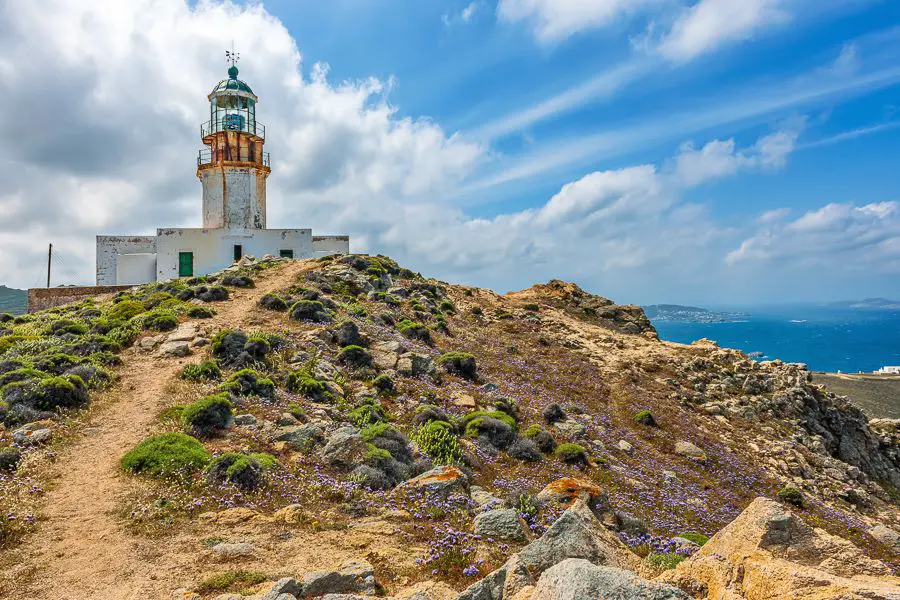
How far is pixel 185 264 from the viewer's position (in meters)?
47.4

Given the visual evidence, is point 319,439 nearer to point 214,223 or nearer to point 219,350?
point 219,350

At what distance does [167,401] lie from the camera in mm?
16859

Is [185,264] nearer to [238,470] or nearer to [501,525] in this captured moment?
[238,470]

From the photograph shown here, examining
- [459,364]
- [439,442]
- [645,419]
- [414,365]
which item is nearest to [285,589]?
[439,442]

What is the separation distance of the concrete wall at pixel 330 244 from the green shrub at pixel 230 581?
4463cm

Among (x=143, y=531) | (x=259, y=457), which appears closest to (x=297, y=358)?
(x=259, y=457)

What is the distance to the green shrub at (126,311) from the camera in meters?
26.7

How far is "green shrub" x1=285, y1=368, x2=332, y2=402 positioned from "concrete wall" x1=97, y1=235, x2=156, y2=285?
3556 centimetres

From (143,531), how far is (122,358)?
42.4 ft

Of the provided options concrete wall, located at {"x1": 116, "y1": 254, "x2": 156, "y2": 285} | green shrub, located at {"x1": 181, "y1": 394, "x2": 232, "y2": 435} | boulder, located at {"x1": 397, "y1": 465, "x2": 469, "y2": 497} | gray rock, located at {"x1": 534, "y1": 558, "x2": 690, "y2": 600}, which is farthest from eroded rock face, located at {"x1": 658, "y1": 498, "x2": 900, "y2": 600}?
concrete wall, located at {"x1": 116, "y1": 254, "x2": 156, "y2": 285}

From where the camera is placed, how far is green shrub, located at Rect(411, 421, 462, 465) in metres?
15.8

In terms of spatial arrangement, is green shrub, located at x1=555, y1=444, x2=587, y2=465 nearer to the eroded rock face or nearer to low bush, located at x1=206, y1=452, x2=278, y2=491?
low bush, located at x1=206, y1=452, x2=278, y2=491

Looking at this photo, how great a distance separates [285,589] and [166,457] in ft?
21.9

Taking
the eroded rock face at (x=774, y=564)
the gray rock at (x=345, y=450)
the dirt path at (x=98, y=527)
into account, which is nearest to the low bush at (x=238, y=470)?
the gray rock at (x=345, y=450)
